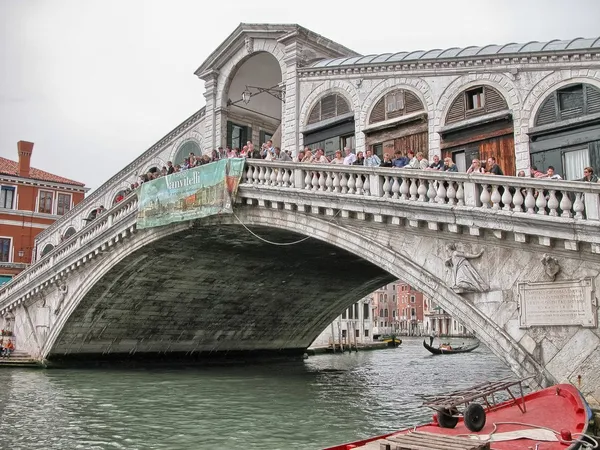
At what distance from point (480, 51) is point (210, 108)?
31.2 feet

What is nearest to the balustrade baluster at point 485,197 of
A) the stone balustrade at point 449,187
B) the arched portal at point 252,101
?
the stone balustrade at point 449,187

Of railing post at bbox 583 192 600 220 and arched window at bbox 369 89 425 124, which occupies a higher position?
arched window at bbox 369 89 425 124

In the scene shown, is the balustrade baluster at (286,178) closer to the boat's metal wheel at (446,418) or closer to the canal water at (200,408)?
the canal water at (200,408)

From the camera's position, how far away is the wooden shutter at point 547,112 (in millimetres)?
12062

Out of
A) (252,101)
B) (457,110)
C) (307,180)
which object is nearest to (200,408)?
A: (307,180)

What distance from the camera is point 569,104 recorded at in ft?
38.8

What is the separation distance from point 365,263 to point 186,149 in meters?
7.47

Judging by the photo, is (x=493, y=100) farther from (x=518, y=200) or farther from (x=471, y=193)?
(x=518, y=200)

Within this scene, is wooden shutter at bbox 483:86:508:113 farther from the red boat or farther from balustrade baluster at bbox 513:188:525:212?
the red boat

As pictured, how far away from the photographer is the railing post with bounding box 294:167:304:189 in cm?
1339

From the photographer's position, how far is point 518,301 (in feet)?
33.1

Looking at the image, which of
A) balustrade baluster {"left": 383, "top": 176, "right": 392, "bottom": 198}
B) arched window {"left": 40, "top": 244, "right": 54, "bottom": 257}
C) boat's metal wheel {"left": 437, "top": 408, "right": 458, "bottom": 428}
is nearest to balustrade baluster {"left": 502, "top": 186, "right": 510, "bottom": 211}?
balustrade baluster {"left": 383, "top": 176, "right": 392, "bottom": 198}

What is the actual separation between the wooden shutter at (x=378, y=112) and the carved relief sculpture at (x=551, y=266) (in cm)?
642

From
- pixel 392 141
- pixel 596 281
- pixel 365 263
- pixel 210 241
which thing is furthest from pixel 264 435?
pixel 365 263
